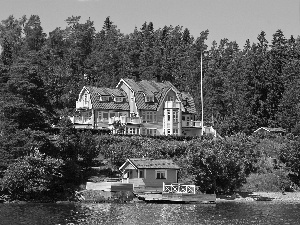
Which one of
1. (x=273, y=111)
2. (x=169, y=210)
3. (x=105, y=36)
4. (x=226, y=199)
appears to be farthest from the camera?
(x=105, y=36)

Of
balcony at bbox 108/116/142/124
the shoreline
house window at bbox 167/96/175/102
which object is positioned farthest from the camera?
house window at bbox 167/96/175/102

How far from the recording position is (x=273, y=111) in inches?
4523

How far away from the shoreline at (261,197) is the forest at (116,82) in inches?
87.9

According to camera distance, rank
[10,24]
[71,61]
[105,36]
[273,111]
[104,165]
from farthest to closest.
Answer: [105,36] < [10,24] < [71,61] < [273,111] < [104,165]

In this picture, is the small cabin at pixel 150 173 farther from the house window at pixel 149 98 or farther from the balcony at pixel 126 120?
the house window at pixel 149 98

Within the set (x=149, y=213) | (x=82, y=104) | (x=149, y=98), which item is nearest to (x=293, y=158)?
(x=149, y=98)

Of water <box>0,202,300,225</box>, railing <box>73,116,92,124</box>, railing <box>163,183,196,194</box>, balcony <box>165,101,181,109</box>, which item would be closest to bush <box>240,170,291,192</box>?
railing <box>163,183,196,194</box>

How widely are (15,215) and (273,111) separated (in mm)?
66470

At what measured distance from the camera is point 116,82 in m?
126

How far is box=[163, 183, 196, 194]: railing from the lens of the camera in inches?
2936

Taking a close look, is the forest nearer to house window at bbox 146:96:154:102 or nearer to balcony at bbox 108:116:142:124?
balcony at bbox 108:116:142:124

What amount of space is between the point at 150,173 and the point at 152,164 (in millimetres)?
1161

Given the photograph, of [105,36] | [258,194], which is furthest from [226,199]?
[105,36]

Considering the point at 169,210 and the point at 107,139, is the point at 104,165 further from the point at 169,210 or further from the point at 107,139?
the point at 169,210
